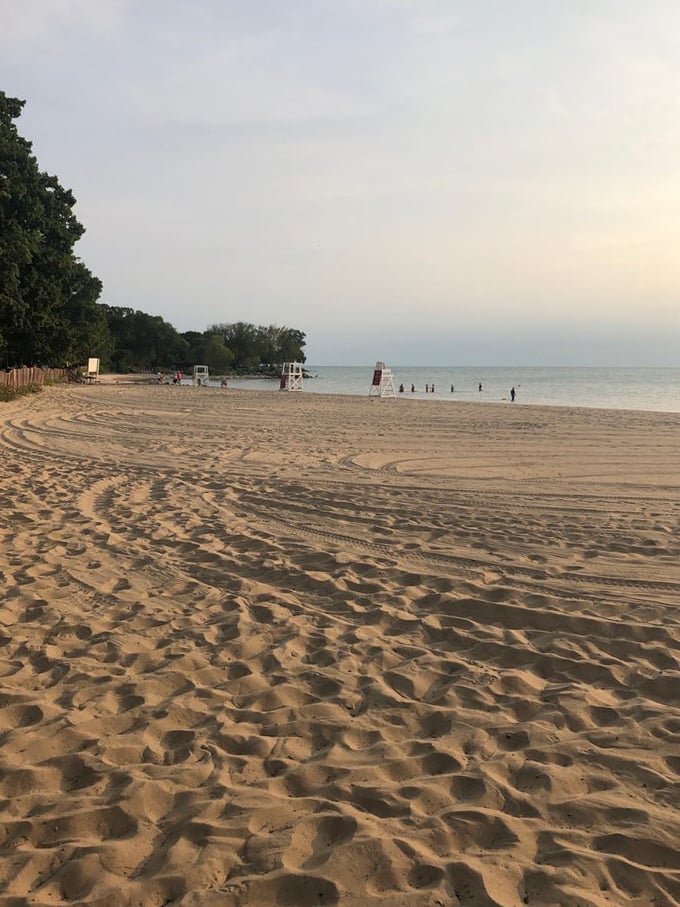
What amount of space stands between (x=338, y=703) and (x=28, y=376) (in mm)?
36431

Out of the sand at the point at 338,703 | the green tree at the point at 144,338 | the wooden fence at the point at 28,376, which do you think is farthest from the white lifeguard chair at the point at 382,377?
the green tree at the point at 144,338

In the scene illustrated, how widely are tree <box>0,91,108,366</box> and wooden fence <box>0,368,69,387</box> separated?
101cm

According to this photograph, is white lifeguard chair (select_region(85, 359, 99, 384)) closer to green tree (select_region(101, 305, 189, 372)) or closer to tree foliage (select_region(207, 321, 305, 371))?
green tree (select_region(101, 305, 189, 372))

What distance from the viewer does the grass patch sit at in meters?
26.1

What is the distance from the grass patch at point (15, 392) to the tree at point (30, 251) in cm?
198

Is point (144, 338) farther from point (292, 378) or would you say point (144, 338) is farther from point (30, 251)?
point (30, 251)

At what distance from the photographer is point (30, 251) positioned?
26594mm

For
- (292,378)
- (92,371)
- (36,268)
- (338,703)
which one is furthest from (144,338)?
(338,703)

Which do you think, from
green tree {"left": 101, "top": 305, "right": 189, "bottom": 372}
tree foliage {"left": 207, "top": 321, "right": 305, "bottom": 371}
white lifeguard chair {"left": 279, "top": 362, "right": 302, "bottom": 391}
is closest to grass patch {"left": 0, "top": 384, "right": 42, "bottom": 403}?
white lifeguard chair {"left": 279, "top": 362, "right": 302, "bottom": 391}

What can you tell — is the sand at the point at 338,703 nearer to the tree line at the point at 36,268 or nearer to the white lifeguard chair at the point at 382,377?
the tree line at the point at 36,268

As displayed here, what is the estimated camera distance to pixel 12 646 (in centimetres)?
417

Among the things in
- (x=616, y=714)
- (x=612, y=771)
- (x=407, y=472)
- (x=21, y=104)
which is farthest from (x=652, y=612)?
(x=21, y=104)

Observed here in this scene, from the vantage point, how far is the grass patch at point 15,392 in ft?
85.5

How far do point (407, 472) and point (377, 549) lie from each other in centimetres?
476
